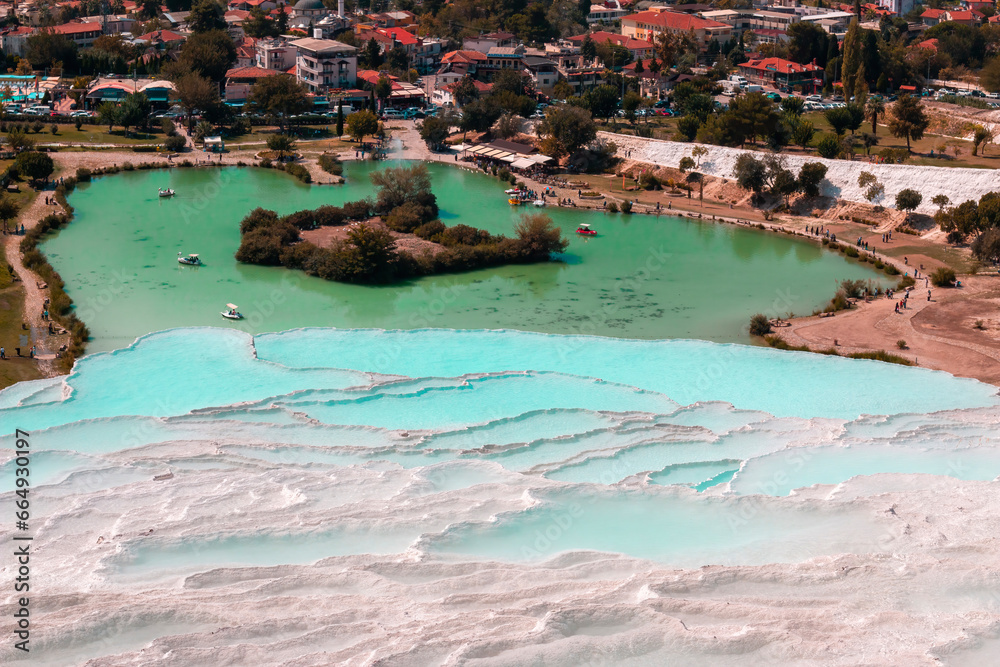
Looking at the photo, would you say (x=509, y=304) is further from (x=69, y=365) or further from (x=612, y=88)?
(x=612, y=88)

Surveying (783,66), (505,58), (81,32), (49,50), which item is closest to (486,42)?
(505,58)

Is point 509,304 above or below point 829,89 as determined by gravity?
below

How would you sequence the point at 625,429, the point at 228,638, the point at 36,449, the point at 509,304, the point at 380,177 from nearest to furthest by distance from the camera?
the point at 228,638
the point at 36,449
the point at 625,429
the point at 509,304
the point at 380,177

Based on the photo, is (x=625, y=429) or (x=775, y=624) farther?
(x=625, y=429)

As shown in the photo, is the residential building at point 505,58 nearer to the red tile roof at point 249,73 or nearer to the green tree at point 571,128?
the red tile roof at point 249,73

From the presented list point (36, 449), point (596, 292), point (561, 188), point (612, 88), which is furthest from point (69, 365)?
point (612, 88)

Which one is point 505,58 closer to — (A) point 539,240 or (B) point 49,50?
(B) point 49,50

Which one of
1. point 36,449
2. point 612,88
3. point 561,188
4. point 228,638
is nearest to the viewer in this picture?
point 228,638
